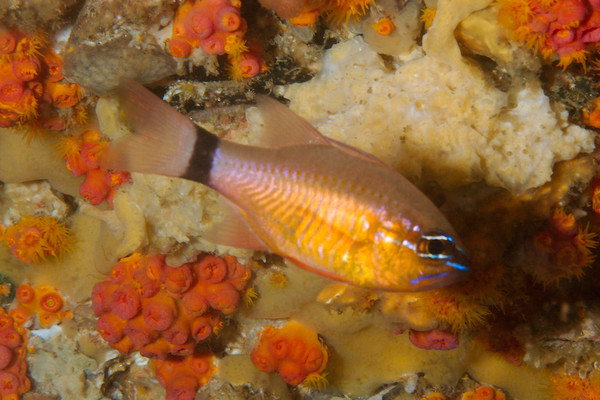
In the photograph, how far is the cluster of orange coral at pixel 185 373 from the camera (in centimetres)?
510

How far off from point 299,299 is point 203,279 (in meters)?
1.09

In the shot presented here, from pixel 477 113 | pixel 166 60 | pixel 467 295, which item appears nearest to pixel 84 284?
pixel 166 60

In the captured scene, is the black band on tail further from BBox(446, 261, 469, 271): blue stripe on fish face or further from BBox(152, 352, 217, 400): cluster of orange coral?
BBox(152, 352, 217, 400): cluster of orange coral

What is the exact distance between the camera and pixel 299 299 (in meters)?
4.46

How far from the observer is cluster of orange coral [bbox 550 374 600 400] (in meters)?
4.35

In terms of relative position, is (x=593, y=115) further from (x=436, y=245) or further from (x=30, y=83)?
(x=30, y=83)

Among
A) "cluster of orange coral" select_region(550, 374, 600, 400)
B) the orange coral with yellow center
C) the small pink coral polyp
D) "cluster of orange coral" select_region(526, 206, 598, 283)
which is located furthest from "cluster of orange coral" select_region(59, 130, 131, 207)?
"cluster of orange coral" select_region(550, 374, 600, 400)

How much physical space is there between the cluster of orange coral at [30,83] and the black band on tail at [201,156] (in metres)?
2.43

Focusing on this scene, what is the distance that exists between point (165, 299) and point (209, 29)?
2.90m

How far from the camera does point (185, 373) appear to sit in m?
5.23

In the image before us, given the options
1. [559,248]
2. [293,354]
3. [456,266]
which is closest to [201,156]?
[456,266]

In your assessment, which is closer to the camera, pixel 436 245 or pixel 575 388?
pixel 436 245

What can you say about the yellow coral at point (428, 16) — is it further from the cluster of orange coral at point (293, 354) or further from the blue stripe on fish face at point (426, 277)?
the cluster of orange coral at point (293, 354)

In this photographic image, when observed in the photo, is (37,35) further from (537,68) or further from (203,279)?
(537,68)
